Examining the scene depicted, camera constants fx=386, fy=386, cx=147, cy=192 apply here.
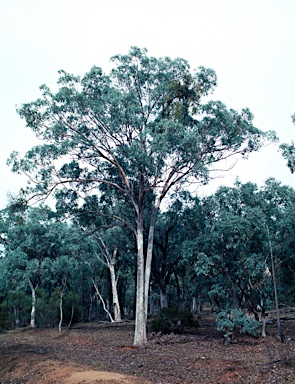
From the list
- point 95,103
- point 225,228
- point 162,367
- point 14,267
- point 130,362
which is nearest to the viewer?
point 162,367

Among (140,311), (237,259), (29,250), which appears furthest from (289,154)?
(29,250)

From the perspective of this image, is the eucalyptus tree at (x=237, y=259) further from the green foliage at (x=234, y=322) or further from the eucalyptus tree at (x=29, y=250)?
the eucalyptus tree at (x=29, y=250)

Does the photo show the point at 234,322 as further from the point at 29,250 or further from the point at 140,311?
the point at 29,250

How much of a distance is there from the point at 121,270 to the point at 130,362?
2145cm

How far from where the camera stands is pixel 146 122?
56.7 ft

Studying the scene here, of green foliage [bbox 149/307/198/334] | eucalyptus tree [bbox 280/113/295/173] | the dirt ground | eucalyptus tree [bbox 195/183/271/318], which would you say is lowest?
the dirt ground

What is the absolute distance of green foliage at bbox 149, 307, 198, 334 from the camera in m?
18.3

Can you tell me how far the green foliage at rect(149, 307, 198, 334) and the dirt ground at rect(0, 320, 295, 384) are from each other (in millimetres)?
1036

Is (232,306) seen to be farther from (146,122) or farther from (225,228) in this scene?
(146,122)

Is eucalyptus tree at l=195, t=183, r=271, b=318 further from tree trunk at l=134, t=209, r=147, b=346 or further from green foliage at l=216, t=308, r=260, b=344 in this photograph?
tree trunk at l=134, t=209, r=147, b=346

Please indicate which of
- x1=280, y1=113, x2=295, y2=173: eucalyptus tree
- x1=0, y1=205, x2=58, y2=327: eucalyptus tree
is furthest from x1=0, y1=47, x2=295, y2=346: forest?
x1=0, y1=205, x2=58, y2=327: eucalyptus tree

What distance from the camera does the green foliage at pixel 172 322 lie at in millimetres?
18266

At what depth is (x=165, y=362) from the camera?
11.4m

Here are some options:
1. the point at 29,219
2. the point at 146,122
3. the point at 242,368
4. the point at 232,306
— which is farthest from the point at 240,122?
the point at 29,219
